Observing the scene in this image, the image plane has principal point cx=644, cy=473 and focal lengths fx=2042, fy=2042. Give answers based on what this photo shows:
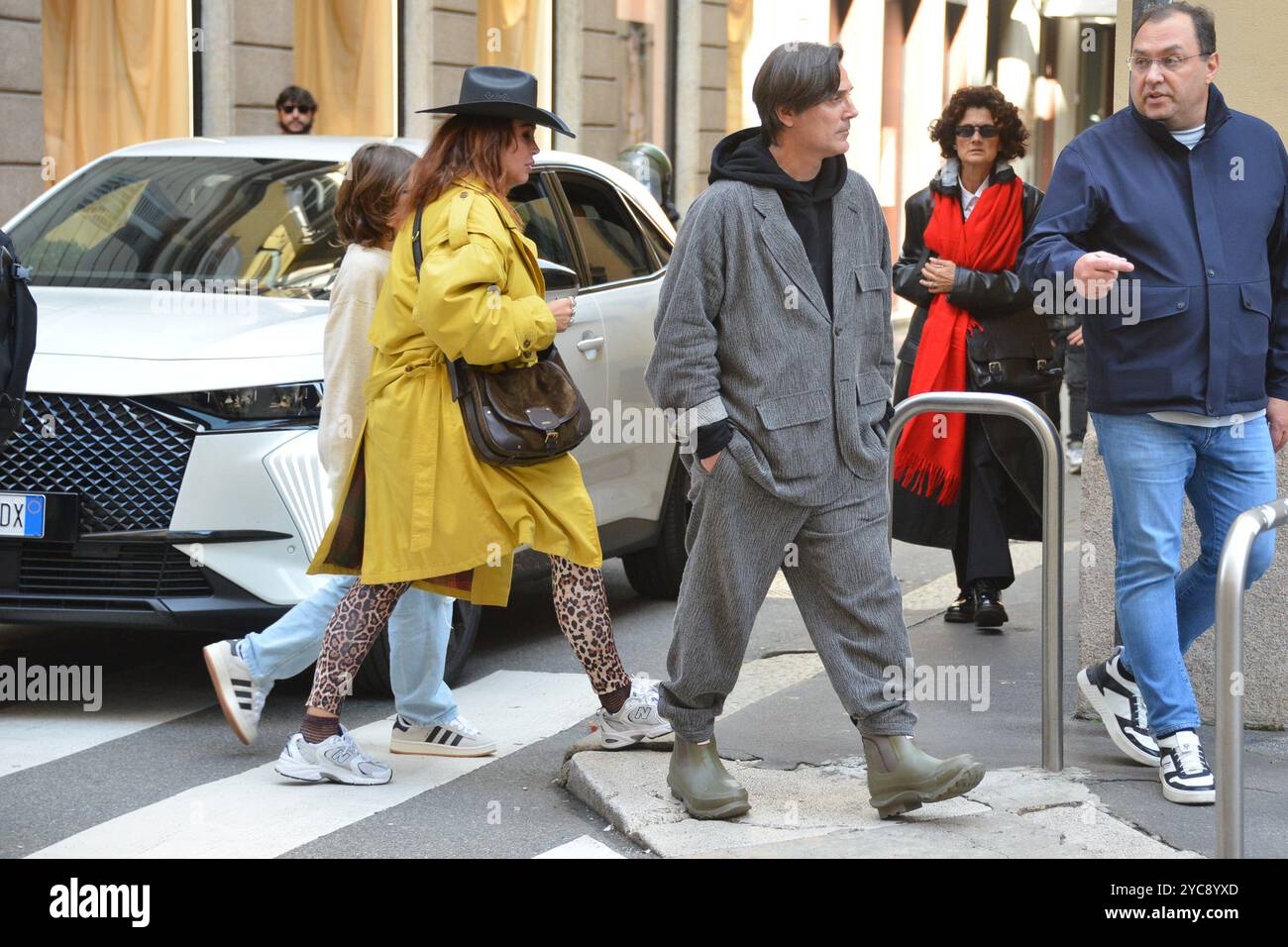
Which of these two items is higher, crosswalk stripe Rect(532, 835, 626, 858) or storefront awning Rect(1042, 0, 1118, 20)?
storefront awning Rect(1042, 0, 1118, 20)

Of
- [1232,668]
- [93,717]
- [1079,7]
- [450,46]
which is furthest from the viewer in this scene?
[1079,7]

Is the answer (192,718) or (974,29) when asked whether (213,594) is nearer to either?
(192,718)

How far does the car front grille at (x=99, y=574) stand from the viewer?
20.2 feet

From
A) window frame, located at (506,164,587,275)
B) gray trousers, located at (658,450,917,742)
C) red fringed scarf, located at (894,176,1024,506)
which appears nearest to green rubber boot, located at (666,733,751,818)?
gray trousers, located at (658,450,917,742)

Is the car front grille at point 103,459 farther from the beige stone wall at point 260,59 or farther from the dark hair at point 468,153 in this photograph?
the beige stone wall at point 260,59

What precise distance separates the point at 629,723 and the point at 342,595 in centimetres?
91

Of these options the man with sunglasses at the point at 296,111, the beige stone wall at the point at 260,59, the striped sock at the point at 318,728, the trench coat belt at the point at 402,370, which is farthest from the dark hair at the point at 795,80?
the beige stone wall at the point at 260,59

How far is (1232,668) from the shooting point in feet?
13.2

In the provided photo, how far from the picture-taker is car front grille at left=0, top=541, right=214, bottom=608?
6168mm

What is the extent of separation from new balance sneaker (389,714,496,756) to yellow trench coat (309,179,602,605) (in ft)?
2.00

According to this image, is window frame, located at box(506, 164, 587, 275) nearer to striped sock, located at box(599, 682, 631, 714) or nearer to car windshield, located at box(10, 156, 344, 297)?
→ car windshield, located at box(10, 156, 344, 297)

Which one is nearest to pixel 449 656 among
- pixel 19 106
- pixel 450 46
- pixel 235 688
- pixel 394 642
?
pixel 394 642

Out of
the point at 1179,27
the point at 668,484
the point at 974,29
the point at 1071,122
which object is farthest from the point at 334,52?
the point at 1071,122

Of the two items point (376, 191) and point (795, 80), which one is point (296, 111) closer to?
point (376, 191)
